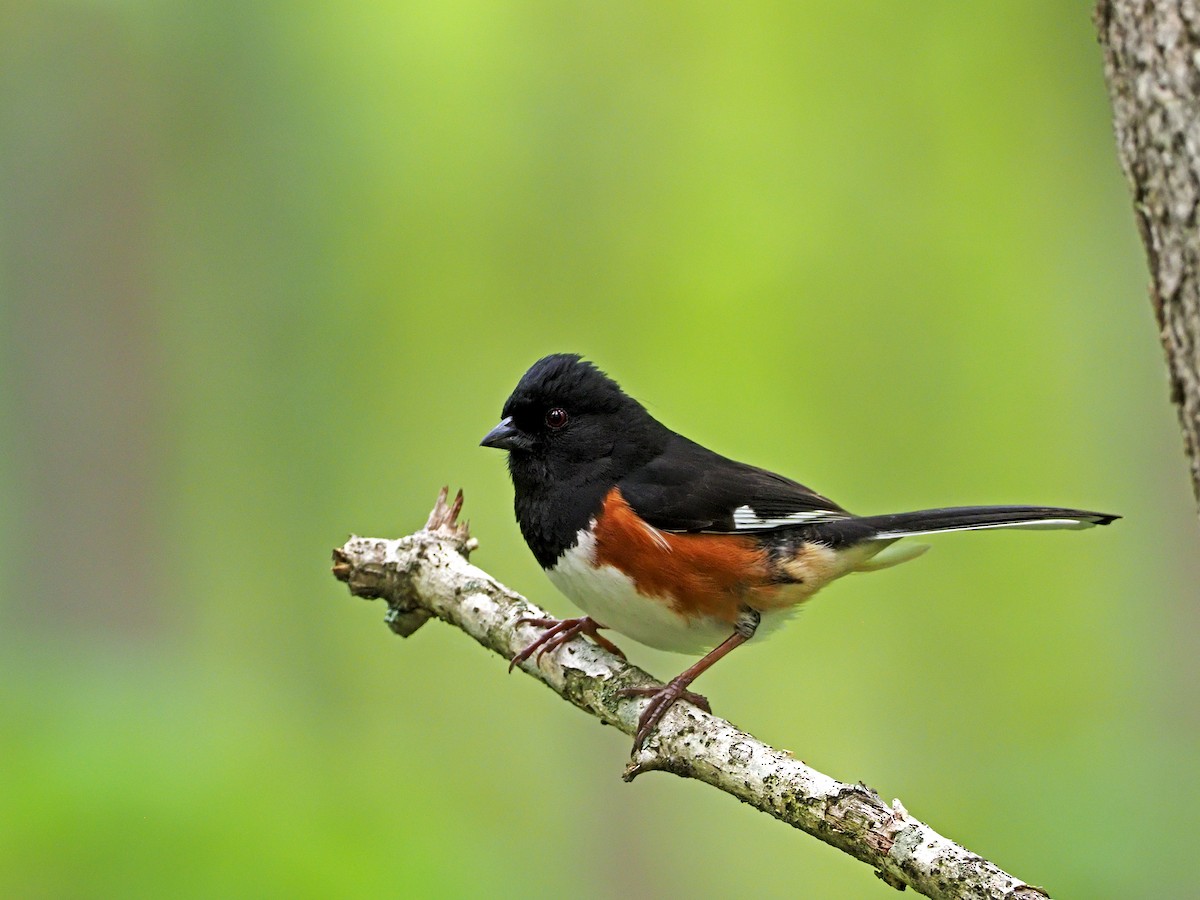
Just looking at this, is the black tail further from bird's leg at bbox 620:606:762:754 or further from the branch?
the branch

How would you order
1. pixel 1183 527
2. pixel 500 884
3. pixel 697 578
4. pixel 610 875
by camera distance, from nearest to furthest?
1. pixel 697 578
2. pixel 500 884
3. pixel 1183 527
4. pixel 610 875

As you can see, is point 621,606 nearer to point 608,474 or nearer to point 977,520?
point 608,474

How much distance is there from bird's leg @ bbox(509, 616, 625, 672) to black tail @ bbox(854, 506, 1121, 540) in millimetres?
855

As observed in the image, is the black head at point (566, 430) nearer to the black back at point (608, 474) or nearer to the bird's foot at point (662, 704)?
the black back at point (608, 474)

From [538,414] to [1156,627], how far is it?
610 cm

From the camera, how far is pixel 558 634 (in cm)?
312

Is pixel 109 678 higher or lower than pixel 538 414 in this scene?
lower

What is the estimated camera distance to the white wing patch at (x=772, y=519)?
3229 mm

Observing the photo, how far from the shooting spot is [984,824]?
16.3 ft

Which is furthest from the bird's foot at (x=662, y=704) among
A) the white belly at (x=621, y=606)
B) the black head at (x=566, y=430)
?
the black head at (x=566, y=430)

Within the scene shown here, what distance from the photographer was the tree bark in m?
2.06

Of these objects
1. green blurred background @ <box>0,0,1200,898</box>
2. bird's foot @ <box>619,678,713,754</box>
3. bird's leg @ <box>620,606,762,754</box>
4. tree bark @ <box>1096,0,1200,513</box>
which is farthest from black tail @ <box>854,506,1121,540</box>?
green blurred background @ <box>0,0,1200,898</box>

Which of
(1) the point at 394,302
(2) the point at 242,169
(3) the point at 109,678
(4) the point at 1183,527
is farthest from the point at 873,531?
(2) the point at 242,169

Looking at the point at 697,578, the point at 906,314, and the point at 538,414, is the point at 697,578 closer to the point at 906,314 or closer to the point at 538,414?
the point at 538,414
